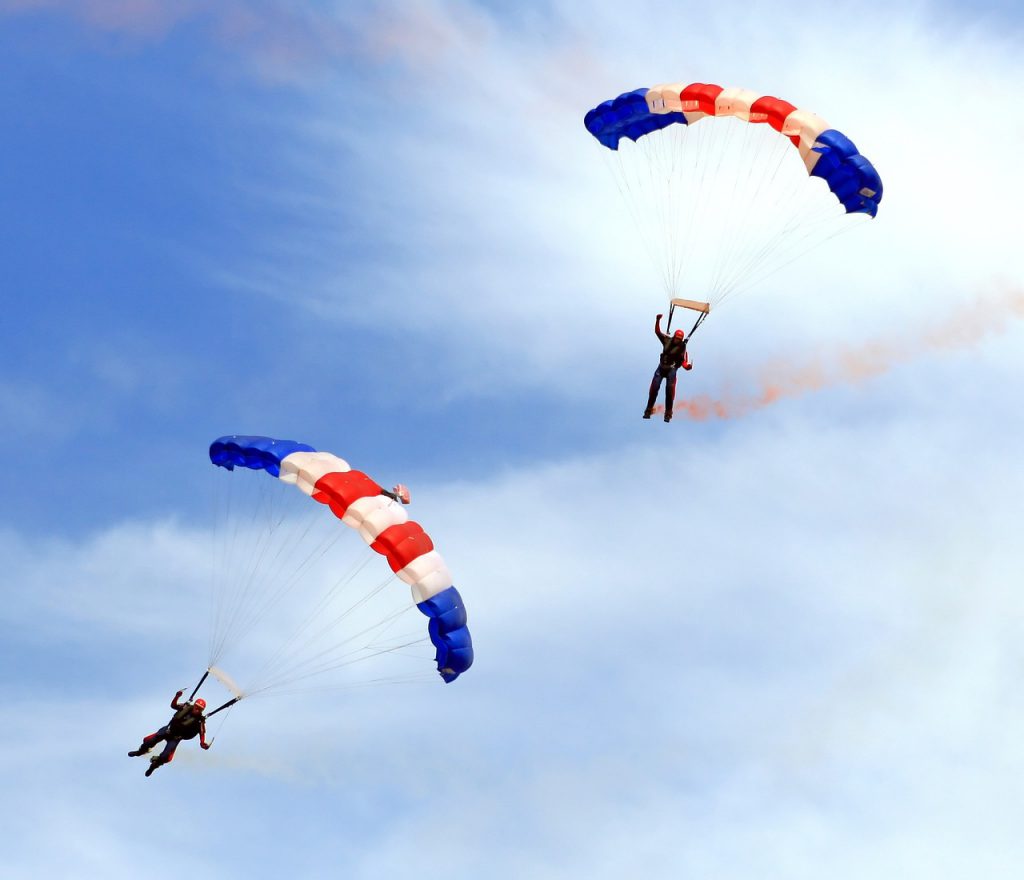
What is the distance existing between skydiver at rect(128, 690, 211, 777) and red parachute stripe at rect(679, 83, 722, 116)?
14.4 metres

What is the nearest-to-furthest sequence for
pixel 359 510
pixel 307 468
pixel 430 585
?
pixel 430 585 < pixel 359 510 < pixel 307 468

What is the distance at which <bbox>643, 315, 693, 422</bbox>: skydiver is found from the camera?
3662cm

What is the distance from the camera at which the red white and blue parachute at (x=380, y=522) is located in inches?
1257

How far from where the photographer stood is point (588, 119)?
3797cm

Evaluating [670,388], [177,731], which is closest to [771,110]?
[670,388]

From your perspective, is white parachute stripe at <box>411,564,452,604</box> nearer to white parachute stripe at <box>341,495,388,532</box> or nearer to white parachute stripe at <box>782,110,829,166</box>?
white parachute stripe at <box>341,495,388,532</box>

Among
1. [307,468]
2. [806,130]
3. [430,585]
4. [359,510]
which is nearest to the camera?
[430,585]

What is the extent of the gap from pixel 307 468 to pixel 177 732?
503 cm

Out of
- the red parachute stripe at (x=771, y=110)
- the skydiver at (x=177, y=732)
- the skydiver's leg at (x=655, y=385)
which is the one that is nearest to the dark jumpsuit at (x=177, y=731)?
the skydiver at (x=177, y=732)

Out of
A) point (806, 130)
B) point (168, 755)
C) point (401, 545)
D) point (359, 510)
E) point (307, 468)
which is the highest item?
point (806, 130)

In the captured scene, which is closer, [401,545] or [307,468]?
[401,545]

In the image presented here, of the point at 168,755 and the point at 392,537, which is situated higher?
the point at 392,537

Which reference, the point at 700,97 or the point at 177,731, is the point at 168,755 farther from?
the point at 700,97

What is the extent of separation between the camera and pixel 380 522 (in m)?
32.6
